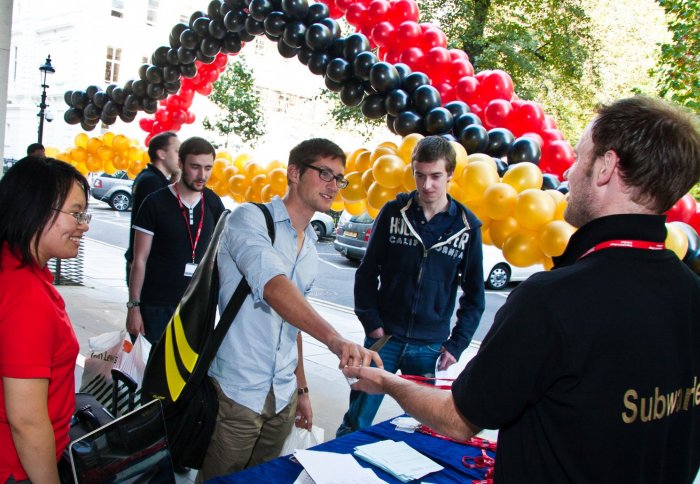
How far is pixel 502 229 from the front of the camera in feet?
11.7

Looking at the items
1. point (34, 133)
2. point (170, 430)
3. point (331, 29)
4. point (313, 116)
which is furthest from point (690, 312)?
point (34, 133)

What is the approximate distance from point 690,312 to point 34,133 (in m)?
35.5

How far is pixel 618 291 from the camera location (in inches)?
48.3

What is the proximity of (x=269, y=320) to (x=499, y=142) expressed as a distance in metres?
2.31

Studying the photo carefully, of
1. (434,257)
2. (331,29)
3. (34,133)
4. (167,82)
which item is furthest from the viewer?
(34,133)

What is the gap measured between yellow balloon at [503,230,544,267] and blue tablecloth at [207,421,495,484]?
143 cm

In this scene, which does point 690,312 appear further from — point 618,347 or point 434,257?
point 434,257

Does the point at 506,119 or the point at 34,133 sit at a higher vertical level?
the point at 34,133

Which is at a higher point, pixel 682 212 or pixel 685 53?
pixel 685 53

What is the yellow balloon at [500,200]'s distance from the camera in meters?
3.36

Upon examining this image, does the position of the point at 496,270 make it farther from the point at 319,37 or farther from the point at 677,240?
the point at 677,240

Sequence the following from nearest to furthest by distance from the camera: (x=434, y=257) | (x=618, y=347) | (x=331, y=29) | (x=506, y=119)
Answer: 1. (x=618, y=347)
2. (x=434, y=257)
3. (x=506, y=119)
4. (x=331, y=29)

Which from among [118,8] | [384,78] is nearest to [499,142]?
[384,78]

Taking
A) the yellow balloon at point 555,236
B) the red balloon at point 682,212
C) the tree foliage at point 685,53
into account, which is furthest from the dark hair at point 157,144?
the tree foliage at point 685,53
